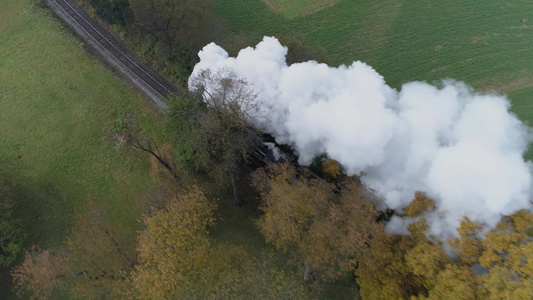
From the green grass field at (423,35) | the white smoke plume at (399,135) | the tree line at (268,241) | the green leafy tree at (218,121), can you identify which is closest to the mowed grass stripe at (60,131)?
the tree line at (268,241)

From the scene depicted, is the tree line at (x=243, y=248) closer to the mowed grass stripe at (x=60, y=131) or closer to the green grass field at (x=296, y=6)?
the mowed grass stripe at (x=60, y=131)

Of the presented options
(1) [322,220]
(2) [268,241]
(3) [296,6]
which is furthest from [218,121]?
(3) [296,6]

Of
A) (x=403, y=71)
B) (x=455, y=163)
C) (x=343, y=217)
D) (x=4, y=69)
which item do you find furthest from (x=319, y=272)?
(x=4, y=69)

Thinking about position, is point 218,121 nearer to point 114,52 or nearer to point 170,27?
point 170,27

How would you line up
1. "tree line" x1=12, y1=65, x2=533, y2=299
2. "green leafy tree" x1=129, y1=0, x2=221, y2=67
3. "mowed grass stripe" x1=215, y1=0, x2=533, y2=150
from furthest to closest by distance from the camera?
"mowed grass stripe" x1=215, y1=0, x2=533, y2=150, "green leafy tree" x1=129, y1=0, x2=221, y2=67, "tree line" x1=12, y1=65, x2=533, y2=299

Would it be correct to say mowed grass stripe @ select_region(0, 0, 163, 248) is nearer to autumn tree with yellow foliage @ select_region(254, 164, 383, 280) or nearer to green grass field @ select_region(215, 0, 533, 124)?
autumn tree with yellow foliage @ select_region(254, 164, 383, 280)

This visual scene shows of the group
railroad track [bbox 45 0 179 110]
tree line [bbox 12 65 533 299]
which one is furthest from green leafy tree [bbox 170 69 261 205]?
railroad track [bbox 45 0 179 110]
